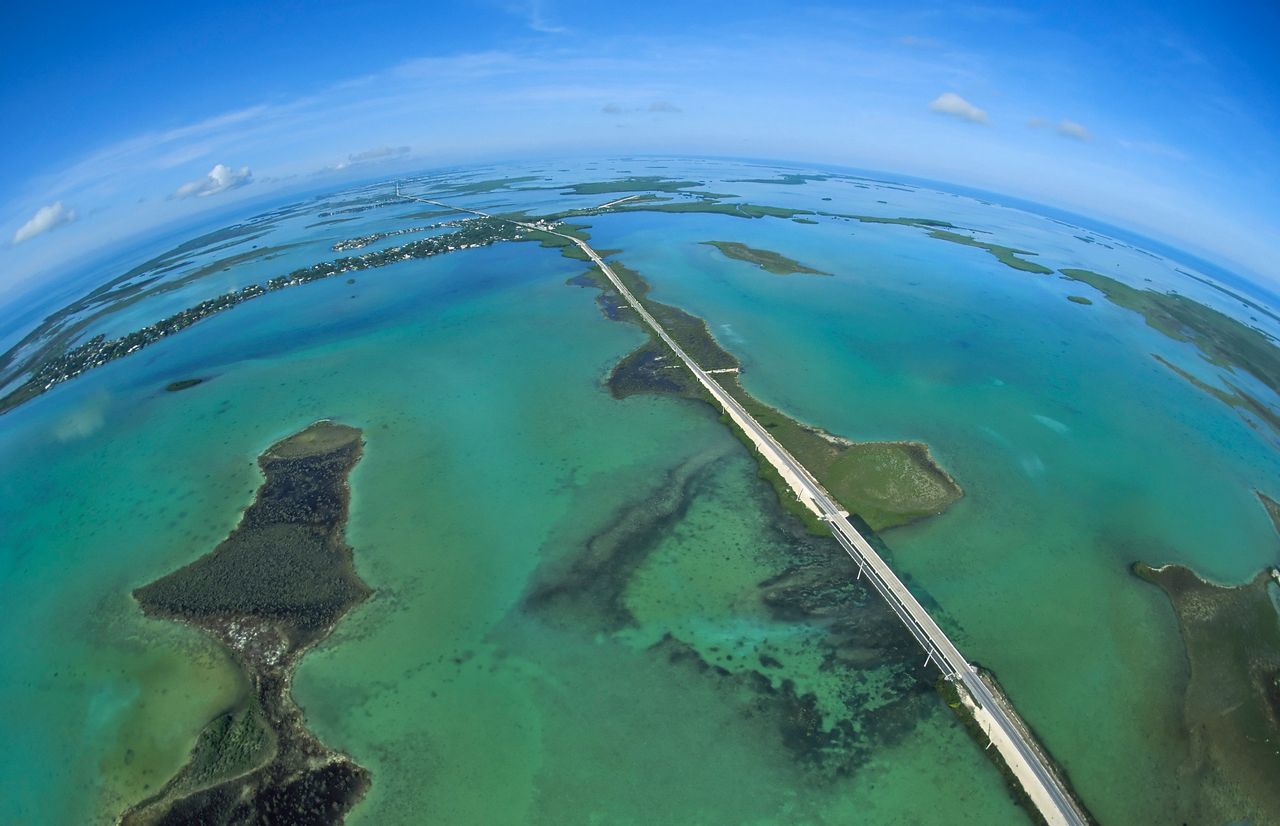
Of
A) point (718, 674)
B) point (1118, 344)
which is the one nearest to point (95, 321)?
point (718, 674)

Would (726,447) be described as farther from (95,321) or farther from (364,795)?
(95,321)

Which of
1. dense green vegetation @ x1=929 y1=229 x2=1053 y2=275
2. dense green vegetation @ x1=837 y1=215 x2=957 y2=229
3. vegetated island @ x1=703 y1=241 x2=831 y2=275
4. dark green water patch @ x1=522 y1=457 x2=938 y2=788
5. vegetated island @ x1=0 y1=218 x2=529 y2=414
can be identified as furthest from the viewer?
dense green vegetation @ x1=837 y1=215 x2=957 y2=229

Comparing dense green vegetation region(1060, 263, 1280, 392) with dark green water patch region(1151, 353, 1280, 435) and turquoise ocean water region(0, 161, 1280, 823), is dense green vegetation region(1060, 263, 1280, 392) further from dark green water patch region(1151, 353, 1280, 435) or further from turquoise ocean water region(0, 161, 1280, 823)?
dark green water patch region(1151, 353, 1280, 435)

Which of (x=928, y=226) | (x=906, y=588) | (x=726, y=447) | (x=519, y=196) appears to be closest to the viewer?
(x=906, y=588)

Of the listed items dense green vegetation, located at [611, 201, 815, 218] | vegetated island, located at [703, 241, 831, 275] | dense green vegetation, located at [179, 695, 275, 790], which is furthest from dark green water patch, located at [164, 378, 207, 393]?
dense green vegetation, located at [611, 201, 815, 218]

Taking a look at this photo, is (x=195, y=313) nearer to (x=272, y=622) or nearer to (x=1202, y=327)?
(x=272, y=622)

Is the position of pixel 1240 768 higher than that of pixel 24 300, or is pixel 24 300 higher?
pixel 1240 768

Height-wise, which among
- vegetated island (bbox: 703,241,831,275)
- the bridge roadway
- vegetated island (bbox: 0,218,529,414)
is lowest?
vegetated island (bbox: 0,218,529,414)
